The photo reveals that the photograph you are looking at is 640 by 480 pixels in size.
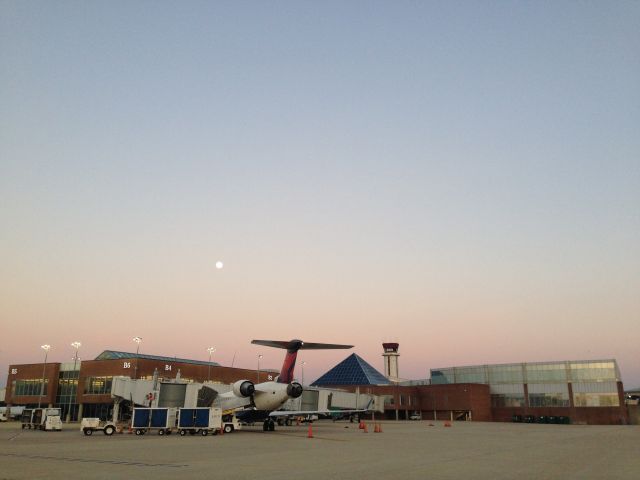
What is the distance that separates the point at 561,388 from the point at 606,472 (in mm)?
96677

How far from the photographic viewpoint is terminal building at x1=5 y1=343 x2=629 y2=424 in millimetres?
88938

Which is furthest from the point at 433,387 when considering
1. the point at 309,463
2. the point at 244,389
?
the point at 309,463

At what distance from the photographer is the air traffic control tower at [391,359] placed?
14550 cm

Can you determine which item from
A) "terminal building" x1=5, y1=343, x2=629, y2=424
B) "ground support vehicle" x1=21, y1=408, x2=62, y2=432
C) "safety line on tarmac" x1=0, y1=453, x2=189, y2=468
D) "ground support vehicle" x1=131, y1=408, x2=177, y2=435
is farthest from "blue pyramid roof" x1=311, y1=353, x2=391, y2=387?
"safety line on tarmac" x1=0, y1=453, x2=189, y2=468

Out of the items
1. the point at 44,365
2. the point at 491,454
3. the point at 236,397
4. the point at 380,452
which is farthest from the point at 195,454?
the point at 44,365

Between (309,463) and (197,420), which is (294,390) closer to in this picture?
(197,420)

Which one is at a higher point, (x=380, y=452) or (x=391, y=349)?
(x=391, y=349)

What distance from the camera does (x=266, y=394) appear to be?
53.2m

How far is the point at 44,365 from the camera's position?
93562 mm

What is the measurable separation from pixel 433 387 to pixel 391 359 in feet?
86.5

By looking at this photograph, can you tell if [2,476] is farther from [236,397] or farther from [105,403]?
[105,403]

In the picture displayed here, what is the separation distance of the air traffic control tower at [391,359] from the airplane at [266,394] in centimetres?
9173

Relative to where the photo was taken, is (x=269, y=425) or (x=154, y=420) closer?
(x=154, y=420)

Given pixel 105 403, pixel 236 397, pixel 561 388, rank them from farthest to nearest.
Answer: pixel 561 388 < pixel 105 403 < pixel 236 397
